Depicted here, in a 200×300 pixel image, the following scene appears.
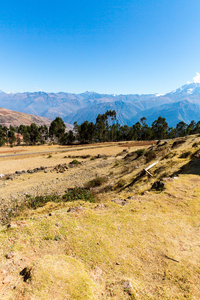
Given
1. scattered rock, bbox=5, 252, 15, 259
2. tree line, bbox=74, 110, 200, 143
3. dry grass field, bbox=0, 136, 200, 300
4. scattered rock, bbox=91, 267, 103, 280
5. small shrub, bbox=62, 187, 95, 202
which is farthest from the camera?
tree line, bbox=74, 110, 200, 143

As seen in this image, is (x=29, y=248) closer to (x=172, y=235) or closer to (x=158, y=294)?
(x=158, y=294)

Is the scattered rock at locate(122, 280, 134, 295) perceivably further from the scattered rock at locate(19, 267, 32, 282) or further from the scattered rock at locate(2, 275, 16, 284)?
the scattered rock at locate(2, 275, 16, 284)

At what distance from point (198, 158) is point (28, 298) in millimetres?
18659

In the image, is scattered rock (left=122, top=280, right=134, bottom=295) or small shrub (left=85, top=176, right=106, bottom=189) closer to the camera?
scattered rock (left=122, top=280, right=134, bottom=295)

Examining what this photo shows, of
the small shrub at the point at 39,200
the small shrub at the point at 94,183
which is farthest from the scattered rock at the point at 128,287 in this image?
the small shrub at the point at 94,183

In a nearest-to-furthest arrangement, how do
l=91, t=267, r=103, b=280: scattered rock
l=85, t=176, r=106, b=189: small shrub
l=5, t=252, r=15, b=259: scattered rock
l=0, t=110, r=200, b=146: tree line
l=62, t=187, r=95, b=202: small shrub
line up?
1. l=91, t=267, r=103, b=280: scattered rock
2. l=5, t=252, r=15, b=259: scattered rock
3. l=62, t=187, r=95, b=202: small shrub
4. l=85, t=176, r=106, b=189: small shrub
5. l=0, t=110, r=200, b=146: tree line

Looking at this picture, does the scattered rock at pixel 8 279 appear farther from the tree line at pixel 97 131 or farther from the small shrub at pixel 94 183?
the tree line at pixel 97 131

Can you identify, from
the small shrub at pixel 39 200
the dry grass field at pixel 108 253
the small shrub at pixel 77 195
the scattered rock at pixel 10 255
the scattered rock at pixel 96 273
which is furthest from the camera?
the small shrub at pixel 77 195

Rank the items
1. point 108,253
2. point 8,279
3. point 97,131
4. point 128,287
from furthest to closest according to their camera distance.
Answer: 1. point 97,131
2. point 108,253
3. point 128,287
4. point 8,279

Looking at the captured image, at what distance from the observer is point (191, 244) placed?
5.98 meters

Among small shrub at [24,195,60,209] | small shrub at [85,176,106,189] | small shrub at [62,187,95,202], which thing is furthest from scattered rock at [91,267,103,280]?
small shrub at [85,176,106,189]

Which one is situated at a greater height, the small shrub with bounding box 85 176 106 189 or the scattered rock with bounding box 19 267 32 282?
the scattered rock with bounding box 19 267 32 282

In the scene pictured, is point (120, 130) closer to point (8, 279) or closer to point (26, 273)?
point (26, 273)

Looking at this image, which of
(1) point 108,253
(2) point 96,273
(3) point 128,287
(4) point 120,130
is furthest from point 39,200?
(4) point 120,130
